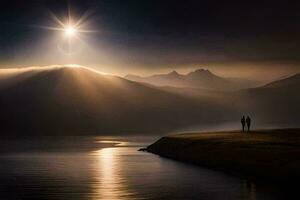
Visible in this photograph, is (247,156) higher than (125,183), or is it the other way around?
(247,156)

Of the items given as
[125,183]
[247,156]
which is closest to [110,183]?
[125,183]

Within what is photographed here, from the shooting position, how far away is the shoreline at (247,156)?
80.1 metres

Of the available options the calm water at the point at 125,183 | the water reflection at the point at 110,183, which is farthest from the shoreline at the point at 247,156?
the water reflection at the point at 110,183

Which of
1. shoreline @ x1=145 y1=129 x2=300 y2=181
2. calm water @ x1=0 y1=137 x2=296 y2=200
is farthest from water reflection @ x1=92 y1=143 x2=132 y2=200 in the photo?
shoreline @ x1=145 y1=129 x2=300 y2=181

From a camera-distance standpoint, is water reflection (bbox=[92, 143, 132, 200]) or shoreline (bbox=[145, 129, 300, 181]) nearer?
water reflection (bbox=[92, 143, 132, 200])

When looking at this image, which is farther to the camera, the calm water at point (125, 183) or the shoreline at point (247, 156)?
the shoreline at point (247, 156)

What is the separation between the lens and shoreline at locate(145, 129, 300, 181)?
80062 millimetres

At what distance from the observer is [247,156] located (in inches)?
3602

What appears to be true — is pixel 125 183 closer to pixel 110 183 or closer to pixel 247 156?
pixel 110 183

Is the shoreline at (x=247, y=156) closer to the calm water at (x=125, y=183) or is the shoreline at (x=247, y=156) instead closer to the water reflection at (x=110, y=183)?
the calm water at (x=125, y=183)

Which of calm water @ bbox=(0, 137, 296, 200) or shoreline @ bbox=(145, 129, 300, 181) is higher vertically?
shoreline @ bbox=(145, 129, 300, 181)

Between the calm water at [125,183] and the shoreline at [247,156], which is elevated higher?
the shoreline at [247,156]

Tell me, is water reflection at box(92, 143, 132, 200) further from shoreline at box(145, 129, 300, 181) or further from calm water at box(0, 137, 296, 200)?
shoreline at box(145, 129, 300, 181)

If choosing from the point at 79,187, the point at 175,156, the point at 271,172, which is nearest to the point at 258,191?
the point at 271,172
